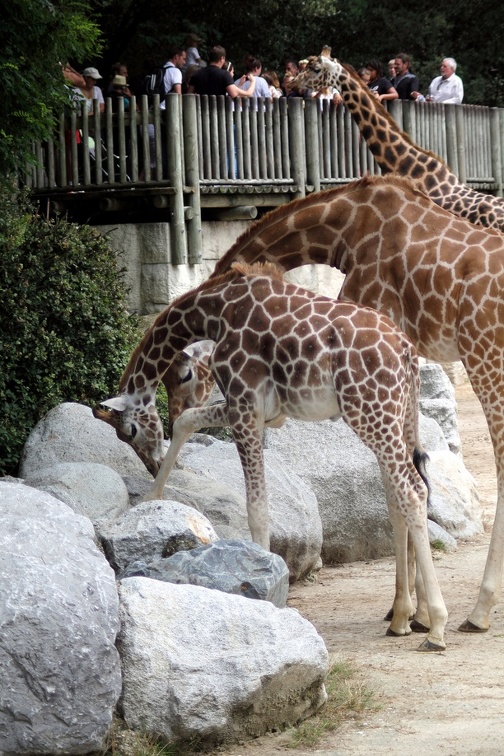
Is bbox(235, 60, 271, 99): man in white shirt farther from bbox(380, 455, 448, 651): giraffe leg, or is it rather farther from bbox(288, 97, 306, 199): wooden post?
bbox(380, 455, 448, 651): giraffe leg

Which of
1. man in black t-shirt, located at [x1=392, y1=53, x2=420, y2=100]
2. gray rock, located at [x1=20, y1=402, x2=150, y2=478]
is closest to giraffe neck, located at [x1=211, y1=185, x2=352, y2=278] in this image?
gray rock, located at [x1=20, y1=402, x2=150, y2=478]

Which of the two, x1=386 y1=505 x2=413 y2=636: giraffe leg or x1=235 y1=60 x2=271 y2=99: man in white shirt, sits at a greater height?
x1=235 y1=60 x2=271 y2=99: man in white shirt

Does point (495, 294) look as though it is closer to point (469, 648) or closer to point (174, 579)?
point (469, 648)

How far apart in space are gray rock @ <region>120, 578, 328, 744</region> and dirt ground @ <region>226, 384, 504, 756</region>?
169mm

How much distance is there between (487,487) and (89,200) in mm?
5313

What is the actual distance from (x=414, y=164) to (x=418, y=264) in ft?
5.75

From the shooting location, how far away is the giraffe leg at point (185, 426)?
7160mm

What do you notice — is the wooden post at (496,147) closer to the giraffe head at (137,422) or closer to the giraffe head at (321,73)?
the giraffe head at (321,73)

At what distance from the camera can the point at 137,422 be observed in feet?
25.6

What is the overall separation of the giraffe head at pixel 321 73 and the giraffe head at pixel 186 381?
8.48ft

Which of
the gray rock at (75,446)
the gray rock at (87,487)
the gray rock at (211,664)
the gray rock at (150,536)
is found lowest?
the gray rock at (211,664)

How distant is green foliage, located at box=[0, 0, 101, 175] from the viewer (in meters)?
8.60

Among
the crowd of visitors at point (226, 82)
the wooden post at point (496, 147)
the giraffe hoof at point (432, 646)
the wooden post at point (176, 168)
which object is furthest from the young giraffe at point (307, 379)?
the wooden post at point (496, 147)

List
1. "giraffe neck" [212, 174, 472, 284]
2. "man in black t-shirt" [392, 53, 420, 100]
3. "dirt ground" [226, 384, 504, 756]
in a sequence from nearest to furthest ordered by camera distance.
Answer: "dirt ground" [226, 384, 504, 756] < "giraffe neck" [212, 174, 472, 284] < "man in black t-shirt" [392, 53, 420, 100]
